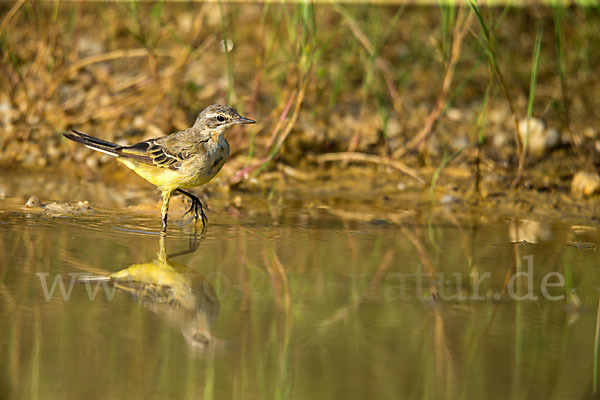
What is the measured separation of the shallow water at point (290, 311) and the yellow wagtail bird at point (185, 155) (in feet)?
1.09

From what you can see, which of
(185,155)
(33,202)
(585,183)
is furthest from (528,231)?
(33,202)

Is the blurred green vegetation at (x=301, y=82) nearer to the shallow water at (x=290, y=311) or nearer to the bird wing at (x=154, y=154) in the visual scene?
the bird wing at (x=154, y=154)

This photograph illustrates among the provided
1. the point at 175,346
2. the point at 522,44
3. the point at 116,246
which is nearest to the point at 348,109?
the point at 522,44

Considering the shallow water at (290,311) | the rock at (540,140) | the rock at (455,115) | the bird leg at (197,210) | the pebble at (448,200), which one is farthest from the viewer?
the rock at (455,115)

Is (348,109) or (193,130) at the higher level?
(348,109)

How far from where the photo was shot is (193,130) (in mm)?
6023

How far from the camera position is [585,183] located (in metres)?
7.16

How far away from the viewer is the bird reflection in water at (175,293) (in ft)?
11.8

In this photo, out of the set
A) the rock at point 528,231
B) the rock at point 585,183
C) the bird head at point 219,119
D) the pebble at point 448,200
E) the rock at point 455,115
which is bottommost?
the rock at point 528,231

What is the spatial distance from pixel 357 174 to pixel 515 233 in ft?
7.22

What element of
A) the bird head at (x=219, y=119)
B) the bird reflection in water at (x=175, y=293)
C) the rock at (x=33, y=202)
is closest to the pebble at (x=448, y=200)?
the bird head at (x=219, y=119)

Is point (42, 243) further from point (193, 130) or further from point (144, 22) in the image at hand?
point (144, 22)

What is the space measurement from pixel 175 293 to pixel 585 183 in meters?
4.66

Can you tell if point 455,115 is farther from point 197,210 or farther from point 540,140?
point 197,210
